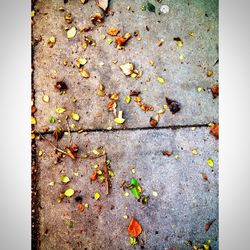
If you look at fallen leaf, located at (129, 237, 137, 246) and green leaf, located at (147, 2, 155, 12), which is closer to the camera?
fallen leaf, located at (129, 237, 137, 246)

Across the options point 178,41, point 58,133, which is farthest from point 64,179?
point 178,41

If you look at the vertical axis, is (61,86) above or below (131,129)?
above

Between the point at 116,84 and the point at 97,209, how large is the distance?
0.97 metres

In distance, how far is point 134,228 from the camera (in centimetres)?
201

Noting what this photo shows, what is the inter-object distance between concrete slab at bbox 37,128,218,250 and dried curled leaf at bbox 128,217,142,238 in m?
0.03

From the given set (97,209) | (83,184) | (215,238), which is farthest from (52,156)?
(215,238)

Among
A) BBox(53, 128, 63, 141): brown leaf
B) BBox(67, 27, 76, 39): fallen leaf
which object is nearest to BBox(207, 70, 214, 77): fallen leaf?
BBox(67, 27, 76, 39): fallen leaf

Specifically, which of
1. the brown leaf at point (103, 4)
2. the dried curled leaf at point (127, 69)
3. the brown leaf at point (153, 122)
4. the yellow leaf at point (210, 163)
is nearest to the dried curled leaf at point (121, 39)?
the dried curled leaf at point (127, 69)

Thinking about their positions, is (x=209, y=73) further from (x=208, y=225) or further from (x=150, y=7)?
(x=208, y=225)

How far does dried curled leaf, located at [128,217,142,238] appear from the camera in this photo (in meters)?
2.01

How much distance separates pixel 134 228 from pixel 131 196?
0.79 ft

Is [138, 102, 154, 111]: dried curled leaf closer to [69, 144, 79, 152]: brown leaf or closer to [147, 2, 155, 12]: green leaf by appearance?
[69, 144, 79, 152]: brown leaf

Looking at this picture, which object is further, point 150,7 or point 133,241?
point 150,7

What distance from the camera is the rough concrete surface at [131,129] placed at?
2.02 metres
